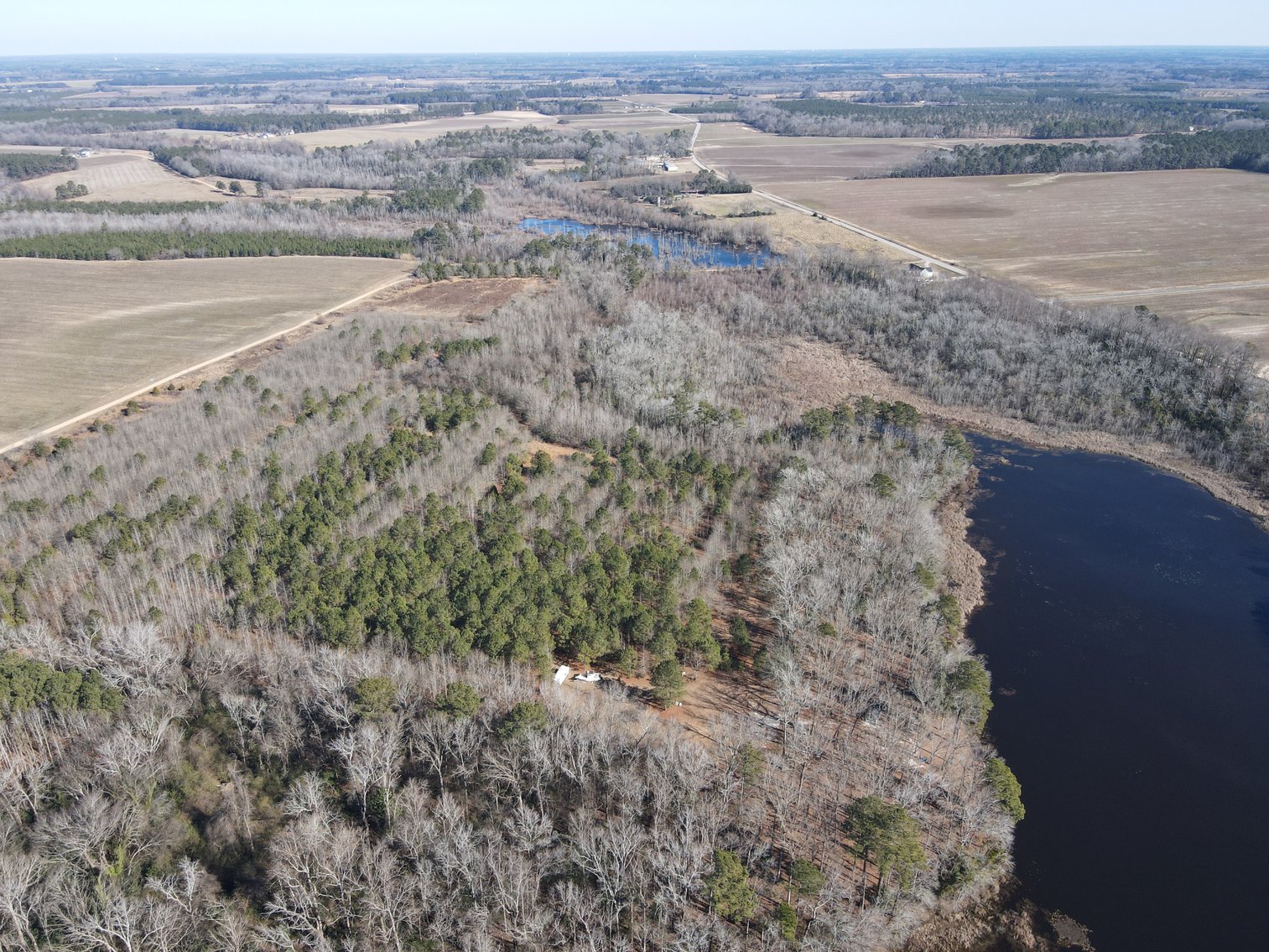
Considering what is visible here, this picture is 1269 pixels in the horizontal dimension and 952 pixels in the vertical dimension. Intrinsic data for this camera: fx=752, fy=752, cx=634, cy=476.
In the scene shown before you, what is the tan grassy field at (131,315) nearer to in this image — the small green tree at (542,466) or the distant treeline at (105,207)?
the distant treeline at (105,207)

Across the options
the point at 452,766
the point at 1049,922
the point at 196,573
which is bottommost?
the point at 1049,922

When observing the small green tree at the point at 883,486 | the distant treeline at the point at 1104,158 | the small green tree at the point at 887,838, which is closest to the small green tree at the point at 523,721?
the small green tree at the point at 887,838

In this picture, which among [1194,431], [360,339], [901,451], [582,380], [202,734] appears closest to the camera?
[202,734]

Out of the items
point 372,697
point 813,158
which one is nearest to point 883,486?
point 372,697

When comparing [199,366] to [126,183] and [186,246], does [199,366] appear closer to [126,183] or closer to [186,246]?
[186,246]

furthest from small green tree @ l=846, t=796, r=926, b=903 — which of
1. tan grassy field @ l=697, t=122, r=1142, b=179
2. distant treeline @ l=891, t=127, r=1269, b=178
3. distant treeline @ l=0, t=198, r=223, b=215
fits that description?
distant treeline @ l=891, t=127, r=1269, b=178

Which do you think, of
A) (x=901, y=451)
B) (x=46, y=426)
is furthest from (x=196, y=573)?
(x=901, y=451)

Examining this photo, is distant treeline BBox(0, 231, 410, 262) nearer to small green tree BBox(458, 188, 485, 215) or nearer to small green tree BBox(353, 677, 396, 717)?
small green tree BBox(458, 188, 485, 215)

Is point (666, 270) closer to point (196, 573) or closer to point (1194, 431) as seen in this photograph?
point (1194, 431)
